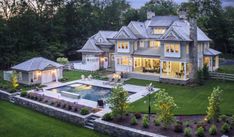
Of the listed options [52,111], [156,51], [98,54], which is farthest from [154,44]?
[52,111]

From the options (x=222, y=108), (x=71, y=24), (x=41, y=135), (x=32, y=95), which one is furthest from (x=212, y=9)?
(x=41, y=135)

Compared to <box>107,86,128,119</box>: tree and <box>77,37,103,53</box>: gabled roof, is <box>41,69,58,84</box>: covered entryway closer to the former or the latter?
<box>77,37,103,53</box>: gabled roof

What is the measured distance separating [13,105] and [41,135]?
31.4 ft

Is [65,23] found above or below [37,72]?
above

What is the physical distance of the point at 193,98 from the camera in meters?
24.3

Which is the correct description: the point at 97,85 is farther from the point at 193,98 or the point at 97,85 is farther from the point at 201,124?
the point at 201,124

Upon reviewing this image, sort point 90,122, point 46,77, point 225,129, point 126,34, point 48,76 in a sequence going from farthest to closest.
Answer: point 126,34, point 48,76, point 46,77, point 90,122, point 225,129

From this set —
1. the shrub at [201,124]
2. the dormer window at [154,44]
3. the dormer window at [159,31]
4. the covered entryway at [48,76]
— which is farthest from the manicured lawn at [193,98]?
the dormer window at [159,31]

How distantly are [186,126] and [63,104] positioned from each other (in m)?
11.2

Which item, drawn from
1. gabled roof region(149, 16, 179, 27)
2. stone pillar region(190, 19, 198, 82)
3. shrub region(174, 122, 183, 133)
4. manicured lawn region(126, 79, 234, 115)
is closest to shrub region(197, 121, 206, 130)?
shrub region(174, 122, 183, 133)

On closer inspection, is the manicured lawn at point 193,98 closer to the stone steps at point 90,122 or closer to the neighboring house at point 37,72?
the stone steps at point 90,122

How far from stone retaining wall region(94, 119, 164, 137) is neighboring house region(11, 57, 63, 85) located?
16.4 meters

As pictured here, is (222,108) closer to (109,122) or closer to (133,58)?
(109,122)

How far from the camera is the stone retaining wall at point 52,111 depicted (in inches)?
774
